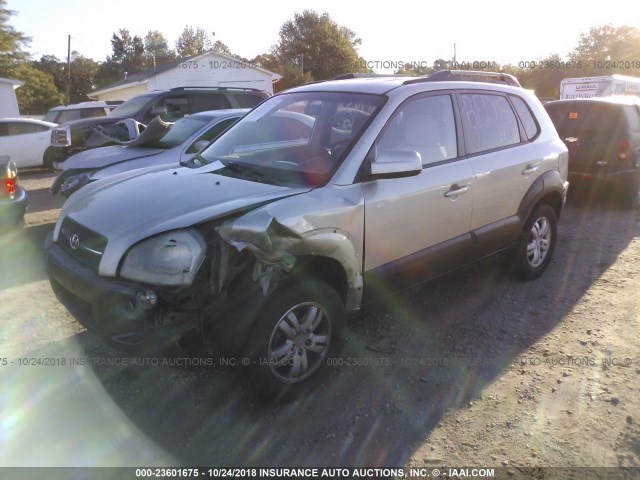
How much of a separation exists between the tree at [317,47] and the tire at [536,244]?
128 feet

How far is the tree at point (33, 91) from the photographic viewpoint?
4165 cm

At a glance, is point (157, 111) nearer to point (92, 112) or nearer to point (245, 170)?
point (92, 112)

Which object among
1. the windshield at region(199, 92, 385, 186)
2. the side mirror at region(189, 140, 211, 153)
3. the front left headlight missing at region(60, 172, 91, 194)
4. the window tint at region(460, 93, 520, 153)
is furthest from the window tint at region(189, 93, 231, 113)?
the window tint at region(460, 93, 520, 153)

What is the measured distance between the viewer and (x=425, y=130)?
3830 mm

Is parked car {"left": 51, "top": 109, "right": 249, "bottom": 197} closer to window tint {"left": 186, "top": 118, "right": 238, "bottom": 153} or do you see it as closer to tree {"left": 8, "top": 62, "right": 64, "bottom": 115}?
window tint {"left": 186, "top": 118, "right": 238, "bottom": 153}

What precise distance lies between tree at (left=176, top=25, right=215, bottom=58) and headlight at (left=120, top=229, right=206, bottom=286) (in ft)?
226

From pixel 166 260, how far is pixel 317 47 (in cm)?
4621

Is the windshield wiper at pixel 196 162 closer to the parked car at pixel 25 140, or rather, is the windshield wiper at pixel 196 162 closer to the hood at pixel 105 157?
the hood at pixel 105 157

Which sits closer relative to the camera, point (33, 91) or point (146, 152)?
point (146, 152)

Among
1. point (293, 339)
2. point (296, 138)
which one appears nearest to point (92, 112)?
point (296, 138)

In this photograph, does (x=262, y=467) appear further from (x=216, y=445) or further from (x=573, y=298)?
(x=573, y=298)

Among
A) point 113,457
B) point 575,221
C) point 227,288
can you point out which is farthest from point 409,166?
point 575,221

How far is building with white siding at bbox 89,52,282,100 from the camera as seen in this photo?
1210 inches

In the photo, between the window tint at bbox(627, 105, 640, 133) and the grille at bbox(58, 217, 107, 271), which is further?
the window tint at bbox(627, 105, 640, 133)
